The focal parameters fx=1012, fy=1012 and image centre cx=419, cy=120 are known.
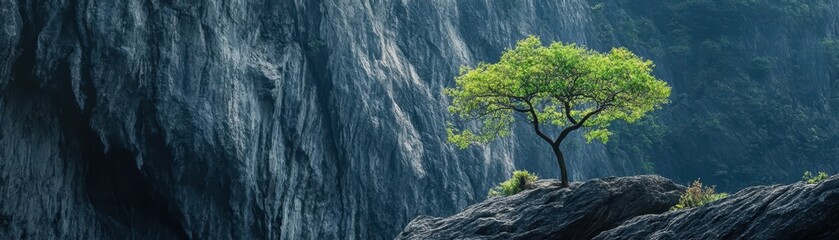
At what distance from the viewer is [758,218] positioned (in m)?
20.5

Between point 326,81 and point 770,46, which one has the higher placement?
point 770,46

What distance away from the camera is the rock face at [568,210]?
25875 mm

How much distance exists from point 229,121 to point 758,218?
84.5ft

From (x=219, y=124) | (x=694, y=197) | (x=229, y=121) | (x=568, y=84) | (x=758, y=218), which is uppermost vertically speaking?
(x=229, y=121)

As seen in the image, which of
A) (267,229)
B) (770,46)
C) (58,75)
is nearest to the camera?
(58,75)

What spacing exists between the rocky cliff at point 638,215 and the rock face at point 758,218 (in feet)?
0.05

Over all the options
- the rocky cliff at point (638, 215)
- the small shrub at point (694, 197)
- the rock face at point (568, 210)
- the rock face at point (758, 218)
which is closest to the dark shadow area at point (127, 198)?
the rocky cliff at point (638, 215)

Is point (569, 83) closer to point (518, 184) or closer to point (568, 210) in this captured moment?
point (518, 184)

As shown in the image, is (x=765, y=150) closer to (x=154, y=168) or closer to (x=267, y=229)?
(x=267, y=229)

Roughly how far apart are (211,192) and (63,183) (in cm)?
599

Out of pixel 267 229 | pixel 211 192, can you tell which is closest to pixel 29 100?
pixel 211 192

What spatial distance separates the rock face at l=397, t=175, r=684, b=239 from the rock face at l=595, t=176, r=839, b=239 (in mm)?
1581

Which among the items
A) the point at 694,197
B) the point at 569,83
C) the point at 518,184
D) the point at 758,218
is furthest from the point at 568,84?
the point at 758,218

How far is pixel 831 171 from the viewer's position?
80812mm
